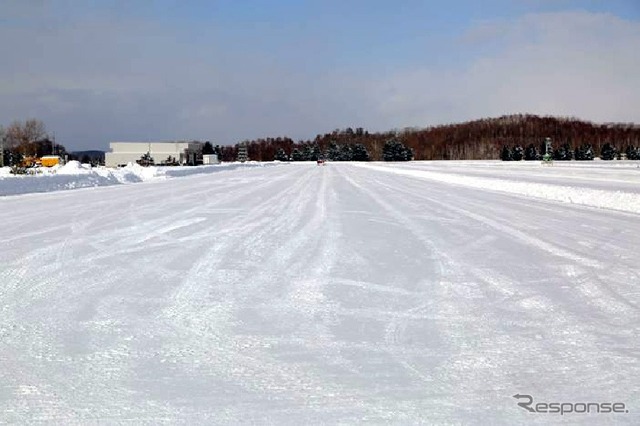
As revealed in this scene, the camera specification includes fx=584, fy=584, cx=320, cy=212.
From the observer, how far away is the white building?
152 m

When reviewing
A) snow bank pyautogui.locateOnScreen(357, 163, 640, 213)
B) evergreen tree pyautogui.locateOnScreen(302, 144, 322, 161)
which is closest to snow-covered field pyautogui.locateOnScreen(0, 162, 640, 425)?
snow bank pyautogui.locateOnScreen(357, 163, 640, 213)

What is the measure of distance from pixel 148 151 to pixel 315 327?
155366mm

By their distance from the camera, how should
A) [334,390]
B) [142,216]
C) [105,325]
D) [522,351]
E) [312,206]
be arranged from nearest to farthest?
[334,390], [522,351], [105,325], [142,216], [312,206]

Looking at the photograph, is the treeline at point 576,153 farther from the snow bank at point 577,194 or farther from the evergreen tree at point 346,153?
the snow bank at point 577,194

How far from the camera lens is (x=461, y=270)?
7.57 meters

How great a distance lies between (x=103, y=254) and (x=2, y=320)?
3.49 m

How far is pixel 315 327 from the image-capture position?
5117 millimetres

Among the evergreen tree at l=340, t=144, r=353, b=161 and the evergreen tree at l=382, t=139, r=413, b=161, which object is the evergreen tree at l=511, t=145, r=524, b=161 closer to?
the evergreen tree at l=382, t=139, r=413, b=161

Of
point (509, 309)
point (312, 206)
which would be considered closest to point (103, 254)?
point (509, 309)

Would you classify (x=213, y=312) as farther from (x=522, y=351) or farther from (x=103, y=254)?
(x=103, y=254)

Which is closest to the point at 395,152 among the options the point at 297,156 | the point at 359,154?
the point at 359,154

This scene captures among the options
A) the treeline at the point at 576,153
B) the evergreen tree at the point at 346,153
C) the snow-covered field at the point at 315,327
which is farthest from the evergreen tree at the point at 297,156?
the snow-covered field at the point at 315,327

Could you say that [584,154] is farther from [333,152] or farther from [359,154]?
[333,152]

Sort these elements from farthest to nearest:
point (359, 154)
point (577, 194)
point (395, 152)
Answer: point (359, 154), point (395, 152), point (577, 194)
